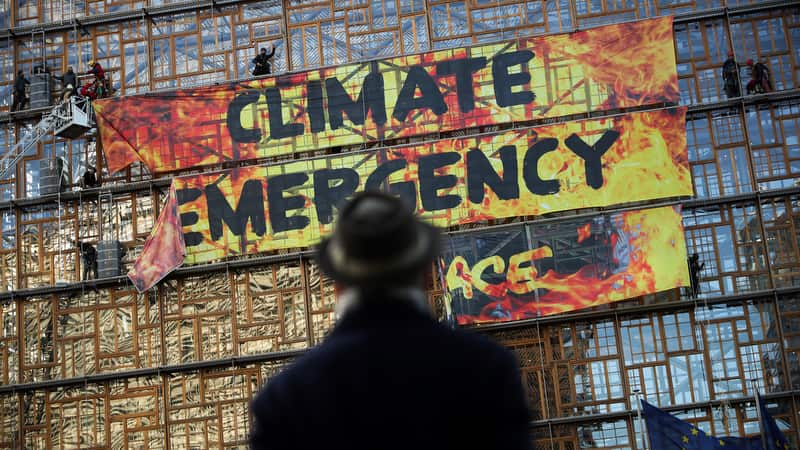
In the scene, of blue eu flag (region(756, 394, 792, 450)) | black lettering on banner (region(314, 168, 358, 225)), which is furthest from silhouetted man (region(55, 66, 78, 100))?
blue eu flag (region(756, 394, 792, 450))

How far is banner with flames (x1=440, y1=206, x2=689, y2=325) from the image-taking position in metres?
17.2

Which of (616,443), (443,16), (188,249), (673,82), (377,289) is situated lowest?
(616,443)

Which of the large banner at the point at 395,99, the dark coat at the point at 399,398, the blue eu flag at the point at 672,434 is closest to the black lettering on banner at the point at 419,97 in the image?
the large banner at the point at 395,99

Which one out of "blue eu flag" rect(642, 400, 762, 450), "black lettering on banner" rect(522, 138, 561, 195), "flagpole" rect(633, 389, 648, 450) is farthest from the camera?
"black lettering on banner" rect(522, 138, 561, 195)

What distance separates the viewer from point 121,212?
19156 millimetres

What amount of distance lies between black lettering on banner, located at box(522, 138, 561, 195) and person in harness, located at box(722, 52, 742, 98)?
2.75 meters

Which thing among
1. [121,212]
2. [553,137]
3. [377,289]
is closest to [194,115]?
[121,212]

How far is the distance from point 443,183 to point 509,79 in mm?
1818

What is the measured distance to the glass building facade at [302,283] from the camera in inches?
691

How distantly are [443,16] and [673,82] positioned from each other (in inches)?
144

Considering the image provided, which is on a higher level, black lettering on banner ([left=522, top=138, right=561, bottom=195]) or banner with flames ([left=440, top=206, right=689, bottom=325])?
black lettering on banner ([left=522, top=138, right=561, bottom=195])

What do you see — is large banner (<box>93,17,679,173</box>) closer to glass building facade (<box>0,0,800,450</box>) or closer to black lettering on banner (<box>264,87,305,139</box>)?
black lettering on banner (<box>264,87,305,139</box>)

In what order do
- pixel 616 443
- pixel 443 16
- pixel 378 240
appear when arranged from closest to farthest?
1. pixel 378 240
2. pixel 616 443
3. pixel 443 16

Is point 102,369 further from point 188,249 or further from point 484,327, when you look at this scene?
point 484,327
